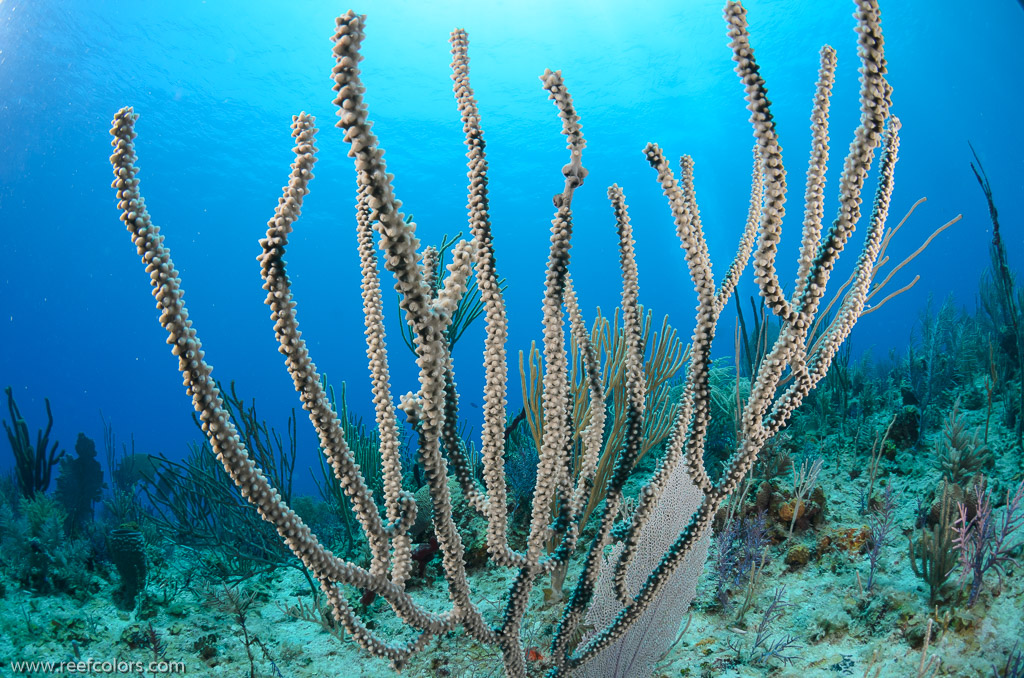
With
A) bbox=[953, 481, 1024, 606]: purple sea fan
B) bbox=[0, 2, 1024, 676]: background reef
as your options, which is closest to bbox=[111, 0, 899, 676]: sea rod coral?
bbox=[0, 2, 1024, 676]: background reef

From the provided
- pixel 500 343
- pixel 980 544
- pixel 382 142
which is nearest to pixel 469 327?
Result: pixel 382 142

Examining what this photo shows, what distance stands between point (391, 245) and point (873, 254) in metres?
1.92

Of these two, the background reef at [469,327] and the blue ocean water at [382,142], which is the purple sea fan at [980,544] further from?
the blue ocean water at [382,142]

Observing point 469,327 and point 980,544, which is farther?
point 469,327

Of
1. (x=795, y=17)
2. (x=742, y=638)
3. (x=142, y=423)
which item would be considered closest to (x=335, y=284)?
(x=142, y=423)

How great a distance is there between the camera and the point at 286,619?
4.05 metres

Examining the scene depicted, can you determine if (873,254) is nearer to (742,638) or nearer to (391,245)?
(391,245)

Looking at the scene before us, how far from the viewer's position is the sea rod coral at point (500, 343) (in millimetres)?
1446

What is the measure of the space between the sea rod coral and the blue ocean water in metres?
6.70

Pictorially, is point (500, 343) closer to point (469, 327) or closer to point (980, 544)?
point (980, 544)

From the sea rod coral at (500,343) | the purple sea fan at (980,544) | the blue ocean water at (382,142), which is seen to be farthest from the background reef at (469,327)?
the sea rod coral at (500,343)

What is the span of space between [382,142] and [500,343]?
3625 centimetres

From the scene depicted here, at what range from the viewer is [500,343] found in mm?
1846

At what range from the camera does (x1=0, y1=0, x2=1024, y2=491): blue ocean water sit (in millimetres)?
28609
